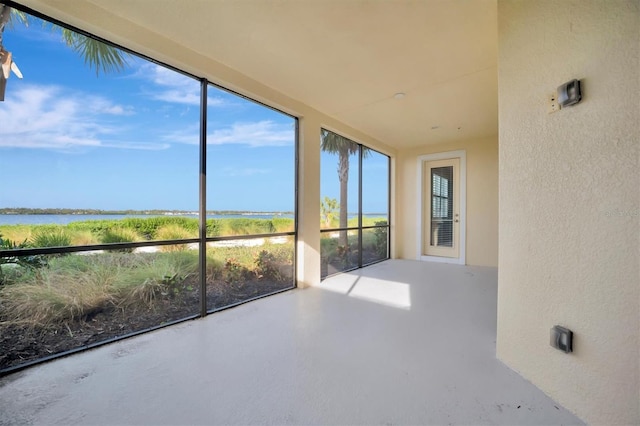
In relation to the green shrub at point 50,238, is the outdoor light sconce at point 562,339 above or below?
below

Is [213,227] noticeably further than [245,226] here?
No

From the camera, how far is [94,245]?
6.56 ft

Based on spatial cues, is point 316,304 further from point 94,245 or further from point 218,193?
point 94,245

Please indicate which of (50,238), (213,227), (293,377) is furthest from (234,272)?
(293,377)

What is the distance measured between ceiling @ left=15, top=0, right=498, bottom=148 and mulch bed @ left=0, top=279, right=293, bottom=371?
2.31 metres

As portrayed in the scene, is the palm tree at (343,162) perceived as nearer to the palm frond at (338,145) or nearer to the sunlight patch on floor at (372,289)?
the palm frond at (338,145)

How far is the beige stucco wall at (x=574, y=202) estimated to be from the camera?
1.05 meters

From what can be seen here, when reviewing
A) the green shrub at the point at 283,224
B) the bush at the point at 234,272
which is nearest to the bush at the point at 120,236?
the bush at the point at 234,272

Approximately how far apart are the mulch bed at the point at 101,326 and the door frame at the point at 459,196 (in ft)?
13.5

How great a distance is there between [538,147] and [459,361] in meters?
1.48

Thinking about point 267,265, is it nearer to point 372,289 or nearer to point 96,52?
point 372,289

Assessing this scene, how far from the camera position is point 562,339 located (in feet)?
4.32

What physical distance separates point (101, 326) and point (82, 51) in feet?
7.51

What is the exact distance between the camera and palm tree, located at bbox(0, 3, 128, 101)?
172 centimetres
